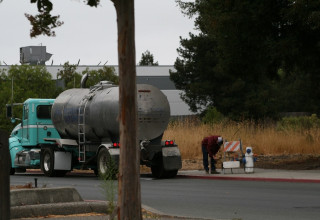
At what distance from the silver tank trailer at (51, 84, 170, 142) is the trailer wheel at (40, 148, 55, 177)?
3.11ft

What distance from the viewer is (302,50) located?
27.8 meters

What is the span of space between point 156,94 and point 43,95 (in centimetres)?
3601

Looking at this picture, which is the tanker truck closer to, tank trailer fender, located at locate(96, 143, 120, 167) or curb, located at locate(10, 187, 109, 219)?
tank trailer fender, located at locate(96, 143, 120, 167)

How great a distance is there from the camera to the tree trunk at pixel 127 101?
29.7 ft

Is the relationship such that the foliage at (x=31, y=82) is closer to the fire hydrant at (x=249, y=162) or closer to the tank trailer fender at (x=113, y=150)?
the tank trailer fender at (x=113, y=150)

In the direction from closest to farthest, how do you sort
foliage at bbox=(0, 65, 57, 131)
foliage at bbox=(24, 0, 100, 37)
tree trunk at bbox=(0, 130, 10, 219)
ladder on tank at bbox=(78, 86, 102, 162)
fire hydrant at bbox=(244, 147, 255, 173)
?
tree trunk at bbox=(0, 130, 10, 219) < foliage at bbox=(24, 0, 100, 37) < fire hydrant at bbox=(244, 147, 255, 173) < ladder on tank at bbox=(78, 86, 102, 162) < foliage at bbox=(0, 65, 57, 131)

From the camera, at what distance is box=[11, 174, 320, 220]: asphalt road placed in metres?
14.6

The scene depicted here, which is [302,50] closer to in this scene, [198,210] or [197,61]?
[198,210]

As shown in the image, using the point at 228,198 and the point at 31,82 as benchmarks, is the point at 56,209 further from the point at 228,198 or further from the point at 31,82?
the point at 31,82

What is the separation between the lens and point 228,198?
18297 mm

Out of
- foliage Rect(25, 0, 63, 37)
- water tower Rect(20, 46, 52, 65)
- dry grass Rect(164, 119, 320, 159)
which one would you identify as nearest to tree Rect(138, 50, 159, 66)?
water tower Rect(20, 46, 52, 65)

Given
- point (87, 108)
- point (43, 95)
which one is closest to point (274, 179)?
point (87, 108)

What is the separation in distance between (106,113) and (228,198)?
30.9ft

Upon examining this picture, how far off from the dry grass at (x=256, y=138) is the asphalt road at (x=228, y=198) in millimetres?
9904
